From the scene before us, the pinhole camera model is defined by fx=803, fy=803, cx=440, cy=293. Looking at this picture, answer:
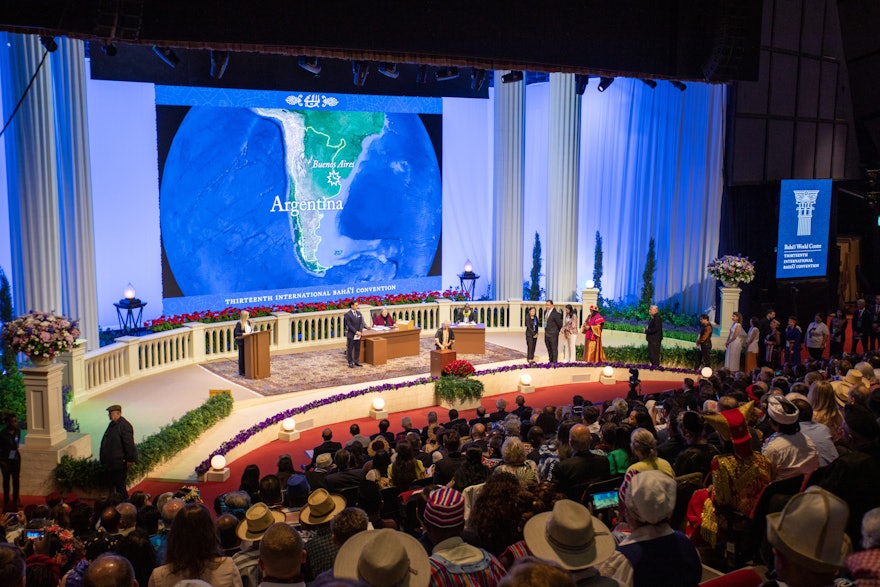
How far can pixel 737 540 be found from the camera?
5.20m

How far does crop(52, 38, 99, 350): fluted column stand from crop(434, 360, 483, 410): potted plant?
21.5 ft

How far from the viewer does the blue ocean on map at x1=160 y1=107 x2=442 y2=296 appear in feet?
58.3

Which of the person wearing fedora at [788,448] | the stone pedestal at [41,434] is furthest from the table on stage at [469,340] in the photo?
the person wearing fedora at [788,448]

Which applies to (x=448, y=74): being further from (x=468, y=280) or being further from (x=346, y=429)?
(x=346, y=429)

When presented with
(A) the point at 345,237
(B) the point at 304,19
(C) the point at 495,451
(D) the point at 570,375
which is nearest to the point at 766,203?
(D) the point at 570,375

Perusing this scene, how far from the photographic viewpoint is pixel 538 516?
3801 millimetres

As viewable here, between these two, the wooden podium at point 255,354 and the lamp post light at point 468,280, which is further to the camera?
the lamp post light at point 468,280

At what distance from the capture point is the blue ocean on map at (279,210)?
17.8 meters

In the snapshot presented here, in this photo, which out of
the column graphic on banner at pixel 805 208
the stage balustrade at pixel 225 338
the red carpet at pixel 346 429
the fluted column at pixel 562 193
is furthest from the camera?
the fluted column at pixel 562 193

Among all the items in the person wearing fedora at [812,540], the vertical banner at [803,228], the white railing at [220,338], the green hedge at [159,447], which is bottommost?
the green hedge at [159,447]

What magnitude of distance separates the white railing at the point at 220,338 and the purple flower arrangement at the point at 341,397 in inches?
93.4

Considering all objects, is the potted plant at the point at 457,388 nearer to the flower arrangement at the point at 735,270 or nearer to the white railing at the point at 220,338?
the white railing at the point at 220,338

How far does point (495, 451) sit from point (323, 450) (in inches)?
83.9

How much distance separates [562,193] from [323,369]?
8.76m
